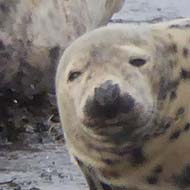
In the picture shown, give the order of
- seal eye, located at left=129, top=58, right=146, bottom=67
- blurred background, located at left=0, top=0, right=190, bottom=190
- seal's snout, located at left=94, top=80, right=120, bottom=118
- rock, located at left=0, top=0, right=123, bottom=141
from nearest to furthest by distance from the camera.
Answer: seal's snout, located at left=94, top=80, right=120, bottom=118, seal eye, located at left=129, top=58, right=146, bottom=67, blurred background, located at left=0, top=0, right=190, bottom=190, rock, located at left=0, top=0, right=123, bottom=141

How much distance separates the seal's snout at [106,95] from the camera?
5098mm

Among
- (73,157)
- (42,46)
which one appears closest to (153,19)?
(42,46)

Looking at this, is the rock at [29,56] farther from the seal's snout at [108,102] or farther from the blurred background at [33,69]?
the seal's snout at [108,102]

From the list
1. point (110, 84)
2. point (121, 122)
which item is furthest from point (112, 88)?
point (121, 122)

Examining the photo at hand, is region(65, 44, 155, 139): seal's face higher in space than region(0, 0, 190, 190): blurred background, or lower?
higher

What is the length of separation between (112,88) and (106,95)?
4 centimetres

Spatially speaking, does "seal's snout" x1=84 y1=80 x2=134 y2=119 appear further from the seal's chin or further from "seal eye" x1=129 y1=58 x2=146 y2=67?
"seal eye" x1=129 y1=58 x2=146 y2=67

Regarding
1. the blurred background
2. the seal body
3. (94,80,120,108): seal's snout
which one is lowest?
the blurred background

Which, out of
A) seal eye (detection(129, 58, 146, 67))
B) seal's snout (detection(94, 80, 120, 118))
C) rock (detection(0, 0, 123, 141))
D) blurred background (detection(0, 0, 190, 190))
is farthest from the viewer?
rock (detection(0, 0, 123, 141))

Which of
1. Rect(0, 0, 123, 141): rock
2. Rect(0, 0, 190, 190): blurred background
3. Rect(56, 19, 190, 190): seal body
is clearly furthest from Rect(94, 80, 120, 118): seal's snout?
Rect(0, 0, 123, 141): rock

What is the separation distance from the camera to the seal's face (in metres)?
5.12

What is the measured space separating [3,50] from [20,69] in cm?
20

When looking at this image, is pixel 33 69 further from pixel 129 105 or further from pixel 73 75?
pixel 129 105

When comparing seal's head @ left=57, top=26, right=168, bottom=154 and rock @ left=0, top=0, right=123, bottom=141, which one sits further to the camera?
rock @ left=0, top=0, right=123, bottom=141
